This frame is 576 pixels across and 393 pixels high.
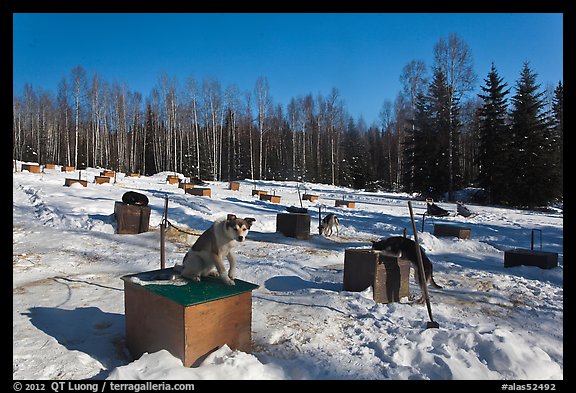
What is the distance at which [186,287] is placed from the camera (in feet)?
10.7

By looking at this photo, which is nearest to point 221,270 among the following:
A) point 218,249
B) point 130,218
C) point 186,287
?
point 218,249

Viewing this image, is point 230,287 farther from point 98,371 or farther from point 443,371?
point 443,371

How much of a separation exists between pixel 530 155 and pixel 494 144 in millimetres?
2418

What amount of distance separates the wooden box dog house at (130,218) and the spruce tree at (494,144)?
2066cm

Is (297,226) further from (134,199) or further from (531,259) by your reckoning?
(531,259)

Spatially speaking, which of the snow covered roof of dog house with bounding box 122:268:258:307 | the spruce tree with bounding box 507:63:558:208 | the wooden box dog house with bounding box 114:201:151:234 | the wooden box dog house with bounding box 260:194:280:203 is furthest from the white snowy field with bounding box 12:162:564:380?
the spruce tree with bounding box 507:63:558:208

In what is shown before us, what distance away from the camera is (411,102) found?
30547 mm

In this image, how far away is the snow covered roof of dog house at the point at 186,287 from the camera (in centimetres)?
293

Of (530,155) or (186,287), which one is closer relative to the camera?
(186,287)

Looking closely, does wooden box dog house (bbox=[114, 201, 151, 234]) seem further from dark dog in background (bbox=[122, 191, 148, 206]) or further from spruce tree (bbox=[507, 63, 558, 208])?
spruce tree (bbox=[507, 63, 558, 208])

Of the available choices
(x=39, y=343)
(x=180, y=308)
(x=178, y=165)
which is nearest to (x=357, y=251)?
(x=180, y=308)

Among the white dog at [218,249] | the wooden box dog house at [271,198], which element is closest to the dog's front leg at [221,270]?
the white dog at [218,249]
